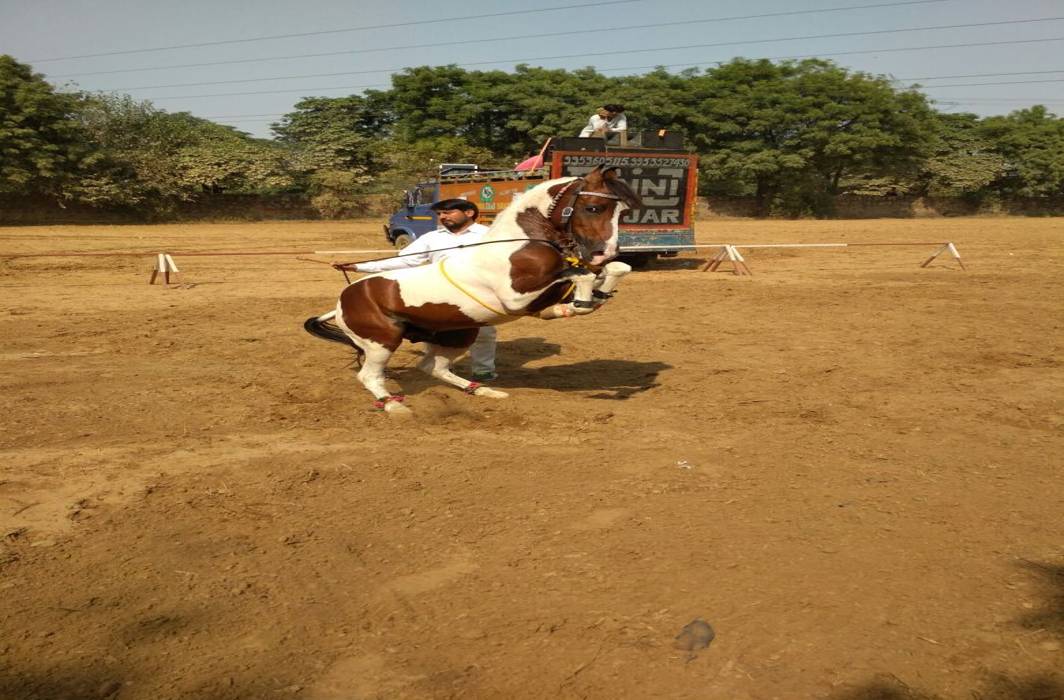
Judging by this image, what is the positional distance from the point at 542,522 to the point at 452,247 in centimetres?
324

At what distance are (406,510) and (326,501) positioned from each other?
0.54 metres

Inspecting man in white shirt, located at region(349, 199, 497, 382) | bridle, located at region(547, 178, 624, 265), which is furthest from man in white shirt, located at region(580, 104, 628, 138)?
bridle, located at region(547, 178, 624, 265)

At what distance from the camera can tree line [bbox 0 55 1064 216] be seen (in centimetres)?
4569

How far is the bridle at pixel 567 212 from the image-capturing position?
6703 mm

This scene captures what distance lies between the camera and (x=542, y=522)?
4.72 m

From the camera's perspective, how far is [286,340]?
1035 cm

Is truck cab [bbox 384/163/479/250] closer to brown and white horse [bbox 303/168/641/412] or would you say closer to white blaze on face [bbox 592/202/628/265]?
brown and white horse [bbox 303/168/641/412]

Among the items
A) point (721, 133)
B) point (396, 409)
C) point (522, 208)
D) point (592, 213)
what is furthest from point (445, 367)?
point (721, 133)

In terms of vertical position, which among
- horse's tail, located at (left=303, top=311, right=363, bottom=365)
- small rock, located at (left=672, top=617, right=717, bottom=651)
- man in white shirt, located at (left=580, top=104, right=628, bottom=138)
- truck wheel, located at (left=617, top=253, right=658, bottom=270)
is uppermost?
man in white shirt, located at (left=580, top=104, right=628, bottom=138)

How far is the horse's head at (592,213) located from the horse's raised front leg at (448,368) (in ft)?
4.94

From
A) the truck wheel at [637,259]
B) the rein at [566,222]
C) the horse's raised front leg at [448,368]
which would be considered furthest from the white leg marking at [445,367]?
the truck wheel at [637,259]

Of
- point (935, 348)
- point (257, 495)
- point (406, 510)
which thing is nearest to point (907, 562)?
point (406, 510)

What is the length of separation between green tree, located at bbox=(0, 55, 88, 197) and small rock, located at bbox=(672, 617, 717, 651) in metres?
37.5

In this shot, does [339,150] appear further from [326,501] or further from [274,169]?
[326,501]
